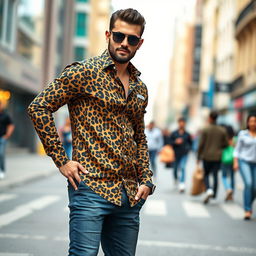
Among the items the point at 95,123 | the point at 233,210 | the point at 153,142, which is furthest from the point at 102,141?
the point at 153,142

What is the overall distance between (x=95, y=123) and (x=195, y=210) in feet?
24.7

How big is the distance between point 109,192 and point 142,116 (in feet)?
1.97

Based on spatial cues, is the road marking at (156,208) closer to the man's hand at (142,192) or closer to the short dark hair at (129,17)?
the man's hand at (142,192)

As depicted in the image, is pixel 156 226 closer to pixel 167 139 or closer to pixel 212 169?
pixel 212 169

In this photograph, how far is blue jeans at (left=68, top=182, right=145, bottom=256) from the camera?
9.93 feet

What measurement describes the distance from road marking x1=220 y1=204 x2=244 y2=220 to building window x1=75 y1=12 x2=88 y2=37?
48779 millimetres

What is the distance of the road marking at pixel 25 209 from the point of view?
26.8 feet

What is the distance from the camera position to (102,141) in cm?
313

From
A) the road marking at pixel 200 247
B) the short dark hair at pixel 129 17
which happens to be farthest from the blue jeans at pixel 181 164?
the short dark hair at pixel 129 17

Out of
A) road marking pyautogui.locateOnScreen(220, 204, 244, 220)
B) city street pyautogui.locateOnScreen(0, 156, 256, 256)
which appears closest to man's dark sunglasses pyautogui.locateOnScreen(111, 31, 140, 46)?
city street pyautogui.locateOnScreen(0, 156, 256, 256)

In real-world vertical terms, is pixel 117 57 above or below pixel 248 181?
above

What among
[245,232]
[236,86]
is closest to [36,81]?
[236,86]

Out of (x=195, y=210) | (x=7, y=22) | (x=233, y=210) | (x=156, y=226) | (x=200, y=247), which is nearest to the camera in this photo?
(x=200, y=247)

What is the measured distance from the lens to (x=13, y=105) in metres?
32.0
